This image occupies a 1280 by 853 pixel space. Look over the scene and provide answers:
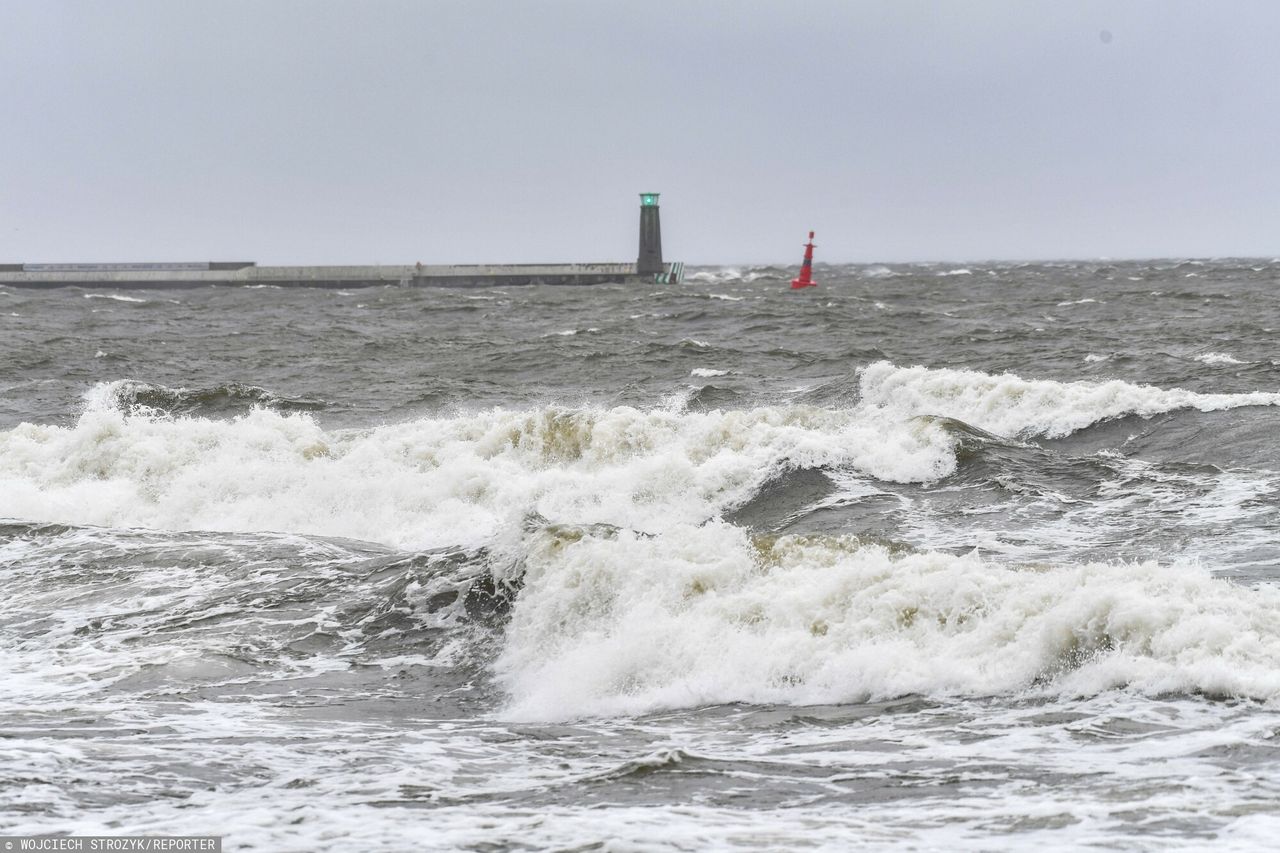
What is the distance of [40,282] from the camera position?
67.1 metres

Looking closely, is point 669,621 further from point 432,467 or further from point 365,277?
point 365,277

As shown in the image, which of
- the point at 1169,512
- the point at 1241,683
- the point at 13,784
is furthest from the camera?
the point at 1169,512

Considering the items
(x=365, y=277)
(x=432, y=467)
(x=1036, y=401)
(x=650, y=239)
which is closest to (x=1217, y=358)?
(x=1036, y=401)

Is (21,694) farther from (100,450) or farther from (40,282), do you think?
(40,282)

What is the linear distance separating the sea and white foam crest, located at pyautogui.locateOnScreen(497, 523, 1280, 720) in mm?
24

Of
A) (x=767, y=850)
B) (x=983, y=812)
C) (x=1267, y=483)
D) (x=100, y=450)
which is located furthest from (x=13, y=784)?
(x=100, y=450)

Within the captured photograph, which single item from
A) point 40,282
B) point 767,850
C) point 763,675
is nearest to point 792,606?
point 763,675

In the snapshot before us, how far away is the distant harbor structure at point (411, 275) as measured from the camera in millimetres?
67000

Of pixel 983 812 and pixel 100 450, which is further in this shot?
pixel 100 450

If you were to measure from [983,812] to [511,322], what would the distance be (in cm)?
3356

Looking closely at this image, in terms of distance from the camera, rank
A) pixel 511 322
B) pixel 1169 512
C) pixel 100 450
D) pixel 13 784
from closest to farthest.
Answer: pixel 13 784 → pixel 1169 512 → pixel 100 450 → pixel 511 322

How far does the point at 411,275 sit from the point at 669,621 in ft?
205

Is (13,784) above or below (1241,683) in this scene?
below

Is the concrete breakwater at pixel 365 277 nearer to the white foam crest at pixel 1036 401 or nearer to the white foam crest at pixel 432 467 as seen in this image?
the white foam crest at pixel 1036 401
